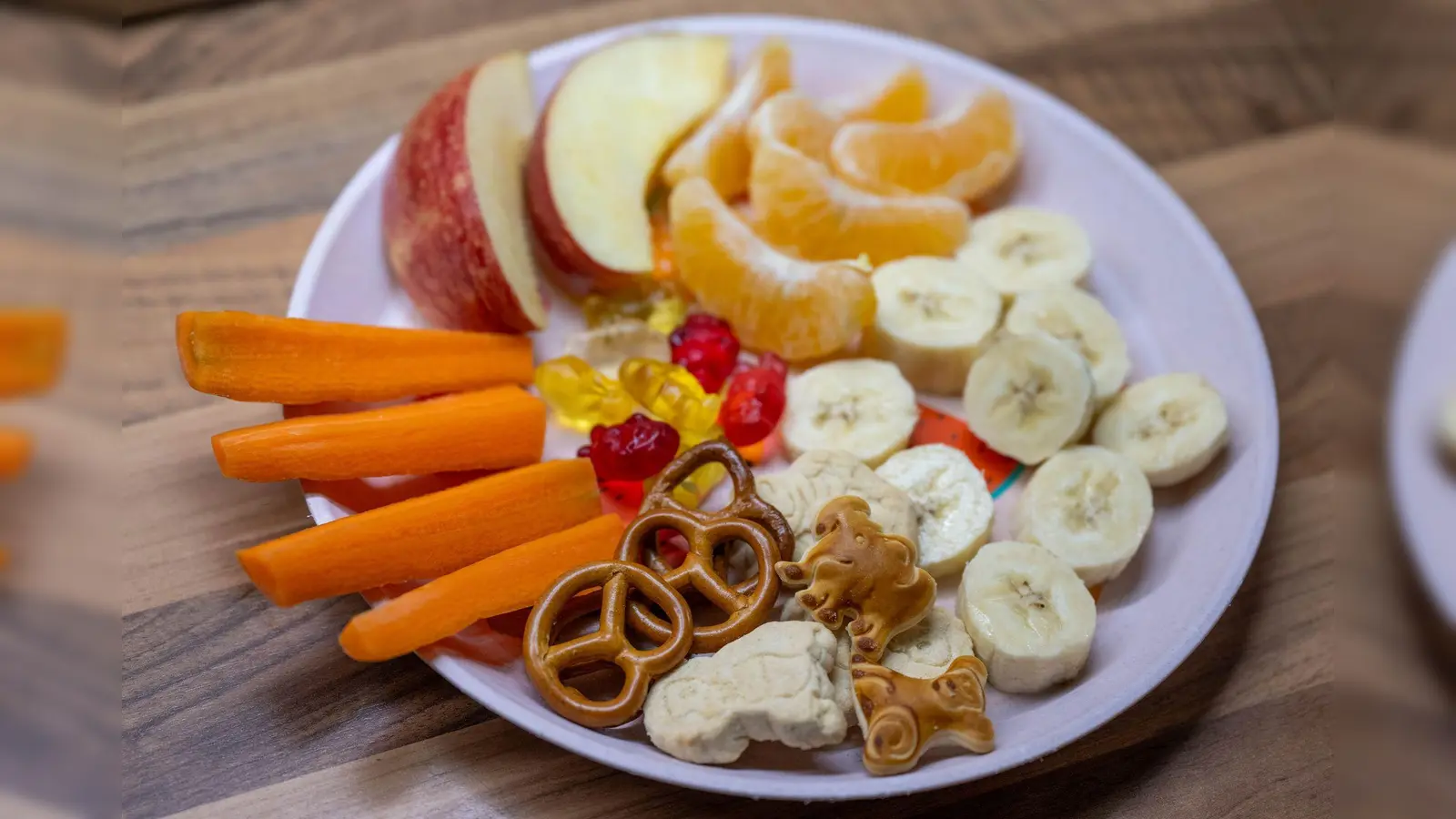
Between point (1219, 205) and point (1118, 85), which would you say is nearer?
point (1219, 205)

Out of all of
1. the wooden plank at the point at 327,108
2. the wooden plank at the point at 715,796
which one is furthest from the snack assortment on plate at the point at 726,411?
the wooden plank at the point at 327,108

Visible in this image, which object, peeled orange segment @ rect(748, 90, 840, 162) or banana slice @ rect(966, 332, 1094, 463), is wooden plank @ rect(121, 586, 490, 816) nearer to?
banana slice @ rect(966, 332, 1094, 463)

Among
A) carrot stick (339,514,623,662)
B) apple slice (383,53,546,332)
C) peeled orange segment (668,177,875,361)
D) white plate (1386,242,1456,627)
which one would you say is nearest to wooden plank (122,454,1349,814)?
carrot stick (339,514,623,662)

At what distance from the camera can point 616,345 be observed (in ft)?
5.85

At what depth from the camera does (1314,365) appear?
1.89 metres

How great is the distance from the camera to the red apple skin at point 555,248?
1.77 m

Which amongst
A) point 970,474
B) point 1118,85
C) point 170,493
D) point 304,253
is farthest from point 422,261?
point 1118,85

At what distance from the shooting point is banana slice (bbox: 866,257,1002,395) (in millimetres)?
1725

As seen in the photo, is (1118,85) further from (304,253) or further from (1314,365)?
(304,253)

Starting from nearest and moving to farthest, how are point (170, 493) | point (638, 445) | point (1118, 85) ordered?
point (638, 445), point (170, 493), point (1118, 85)

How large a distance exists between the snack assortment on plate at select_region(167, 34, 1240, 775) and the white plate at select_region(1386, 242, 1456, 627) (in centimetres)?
57

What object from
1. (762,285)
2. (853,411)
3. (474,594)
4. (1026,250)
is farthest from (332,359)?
(1026,250)

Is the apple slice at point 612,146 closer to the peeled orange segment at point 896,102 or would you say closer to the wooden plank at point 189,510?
the peeled orange segment at point 896,102

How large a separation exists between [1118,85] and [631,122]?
109 cm
